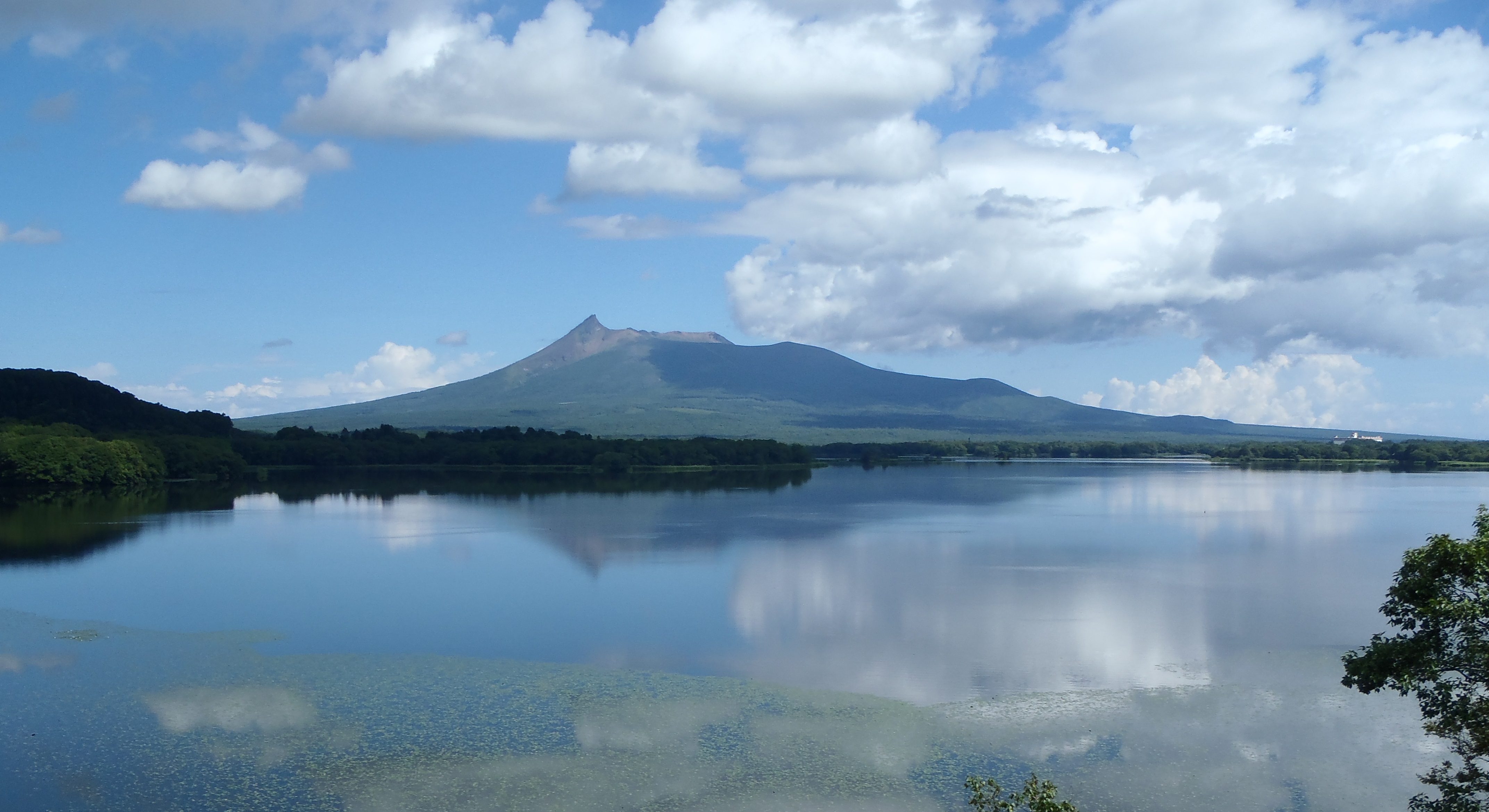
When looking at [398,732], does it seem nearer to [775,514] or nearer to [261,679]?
[261,679]

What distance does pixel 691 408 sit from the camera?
160m

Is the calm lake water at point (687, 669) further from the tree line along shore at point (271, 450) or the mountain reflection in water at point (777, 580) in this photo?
the tree line along shore at point (271, 450)

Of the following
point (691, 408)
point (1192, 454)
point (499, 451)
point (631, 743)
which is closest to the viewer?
point (631, 743)

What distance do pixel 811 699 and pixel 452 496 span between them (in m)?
38.5

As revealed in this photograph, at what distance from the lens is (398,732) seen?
11.8 metres

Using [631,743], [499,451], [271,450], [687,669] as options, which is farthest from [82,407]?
[631,743]

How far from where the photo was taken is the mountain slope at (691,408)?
139875mm

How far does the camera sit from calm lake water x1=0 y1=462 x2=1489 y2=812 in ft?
34.1

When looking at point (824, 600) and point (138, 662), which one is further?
point (824, 600)

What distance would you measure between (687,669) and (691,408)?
5722 inches

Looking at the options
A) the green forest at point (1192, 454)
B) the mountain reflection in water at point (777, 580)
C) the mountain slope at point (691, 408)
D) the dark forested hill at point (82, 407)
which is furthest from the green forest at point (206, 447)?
the mountain slope at point (691, 408)

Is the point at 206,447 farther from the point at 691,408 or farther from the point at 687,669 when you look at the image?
the point at 691,408

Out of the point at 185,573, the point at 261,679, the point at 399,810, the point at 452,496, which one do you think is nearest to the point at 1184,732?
the point at 399,810

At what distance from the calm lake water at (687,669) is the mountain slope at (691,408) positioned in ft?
311
